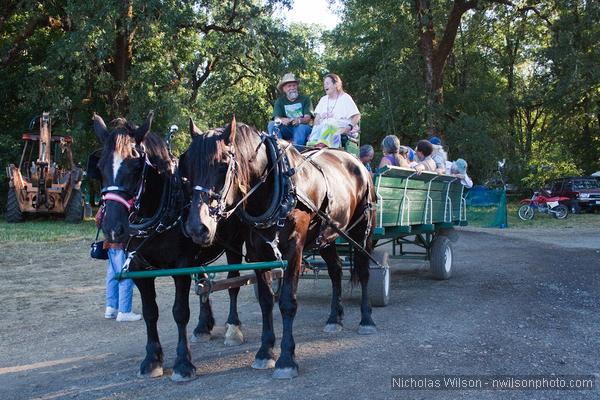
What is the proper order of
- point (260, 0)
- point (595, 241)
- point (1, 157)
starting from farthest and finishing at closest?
1. point (1, 157)
2. point (260, 0)
3. point (595, 241)

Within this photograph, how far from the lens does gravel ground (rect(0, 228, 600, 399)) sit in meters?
4.68

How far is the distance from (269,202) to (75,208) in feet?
55.6

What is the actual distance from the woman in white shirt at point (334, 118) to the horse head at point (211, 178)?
2728 mm

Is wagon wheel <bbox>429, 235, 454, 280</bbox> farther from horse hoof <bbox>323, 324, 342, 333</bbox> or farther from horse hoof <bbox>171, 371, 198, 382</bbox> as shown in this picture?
horse hoof <bbox>171, 371, 198, 382</bbox>

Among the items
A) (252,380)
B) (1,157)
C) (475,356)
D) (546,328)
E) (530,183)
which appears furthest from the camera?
(530,183)

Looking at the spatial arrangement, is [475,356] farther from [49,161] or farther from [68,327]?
[49,161]

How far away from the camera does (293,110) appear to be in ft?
24.4

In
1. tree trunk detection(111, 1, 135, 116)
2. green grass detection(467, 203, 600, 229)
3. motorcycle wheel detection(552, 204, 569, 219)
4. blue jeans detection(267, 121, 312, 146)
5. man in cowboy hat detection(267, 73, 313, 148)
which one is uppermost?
tree trunk detection(111, 1, 135, 116)

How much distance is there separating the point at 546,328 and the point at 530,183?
26129mm

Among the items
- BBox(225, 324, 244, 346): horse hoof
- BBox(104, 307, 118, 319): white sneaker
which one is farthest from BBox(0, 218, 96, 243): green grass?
BBox(225, 324, 244, 346): horse hoof

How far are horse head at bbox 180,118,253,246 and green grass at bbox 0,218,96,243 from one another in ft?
39.5

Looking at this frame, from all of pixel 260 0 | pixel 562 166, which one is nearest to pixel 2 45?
pixel 260 0

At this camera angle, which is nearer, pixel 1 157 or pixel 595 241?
pixel 595 241

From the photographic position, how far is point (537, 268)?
10.8 meters
